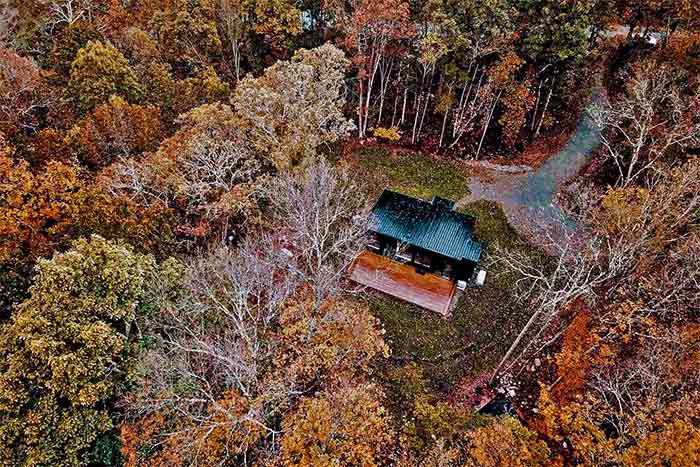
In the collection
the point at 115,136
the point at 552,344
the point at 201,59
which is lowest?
the point at 552,344

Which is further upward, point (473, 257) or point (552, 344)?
point (473, 257)

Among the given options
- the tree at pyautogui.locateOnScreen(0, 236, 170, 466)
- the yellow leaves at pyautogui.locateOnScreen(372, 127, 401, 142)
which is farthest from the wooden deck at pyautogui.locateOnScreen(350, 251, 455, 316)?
the tree at pyautogui.locateOnScreen(0, 236, 170, 466)

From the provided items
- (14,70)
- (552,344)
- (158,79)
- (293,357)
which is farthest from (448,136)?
(14,70)

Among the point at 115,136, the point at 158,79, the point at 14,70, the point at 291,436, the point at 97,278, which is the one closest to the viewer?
the point at 291,436

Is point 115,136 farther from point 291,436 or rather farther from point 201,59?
point 291,436

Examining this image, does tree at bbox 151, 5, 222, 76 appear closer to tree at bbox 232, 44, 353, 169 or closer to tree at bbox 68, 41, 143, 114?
tree at bbox 68, 41, 143, 114

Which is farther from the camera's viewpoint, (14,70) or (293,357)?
(14,70)
